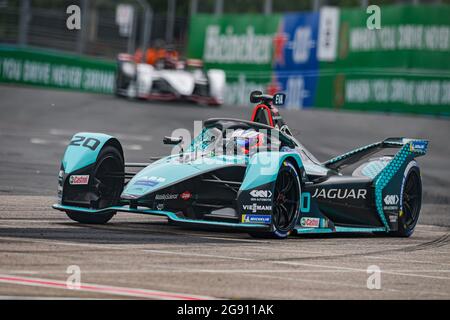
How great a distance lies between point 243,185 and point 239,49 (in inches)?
1062

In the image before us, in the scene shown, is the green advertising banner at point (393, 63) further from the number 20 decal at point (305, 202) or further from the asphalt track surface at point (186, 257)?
the number 20 decal at point (305, 202)

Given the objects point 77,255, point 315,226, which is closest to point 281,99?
point 315,226

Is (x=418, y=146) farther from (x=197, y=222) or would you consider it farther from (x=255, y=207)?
(x=197, y=222)

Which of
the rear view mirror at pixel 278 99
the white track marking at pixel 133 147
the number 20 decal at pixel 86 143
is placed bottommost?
the white track marking at pixel 133 147

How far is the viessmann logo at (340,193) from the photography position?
1156 centimetres

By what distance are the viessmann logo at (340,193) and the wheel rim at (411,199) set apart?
0.71m

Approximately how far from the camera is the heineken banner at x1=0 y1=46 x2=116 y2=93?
3753cm

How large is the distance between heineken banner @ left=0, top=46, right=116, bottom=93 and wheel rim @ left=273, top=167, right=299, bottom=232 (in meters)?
27.2

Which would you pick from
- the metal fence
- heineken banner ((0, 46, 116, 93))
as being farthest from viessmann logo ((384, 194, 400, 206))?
heineken banner ((0, 46, 116, 93))

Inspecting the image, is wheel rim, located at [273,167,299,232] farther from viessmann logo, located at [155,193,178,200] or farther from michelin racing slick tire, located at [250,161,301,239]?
viessmann logo, located at [155,193,178,200]

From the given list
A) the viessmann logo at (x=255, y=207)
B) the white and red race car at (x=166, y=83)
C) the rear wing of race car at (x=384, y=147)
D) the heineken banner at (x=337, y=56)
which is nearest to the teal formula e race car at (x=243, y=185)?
the viessmann logo at (x=255, y=207)

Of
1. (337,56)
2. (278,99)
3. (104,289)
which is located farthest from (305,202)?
(337,56)
